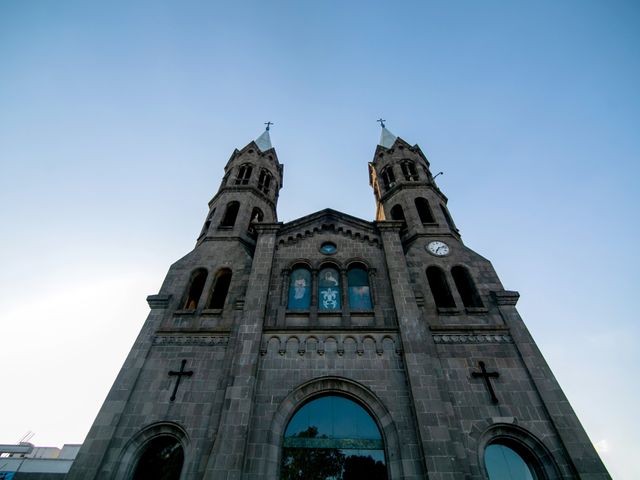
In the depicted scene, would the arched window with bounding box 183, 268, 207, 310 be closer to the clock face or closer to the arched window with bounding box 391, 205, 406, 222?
the clock face

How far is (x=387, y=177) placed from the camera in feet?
81.6

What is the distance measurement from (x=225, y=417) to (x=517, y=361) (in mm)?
10711

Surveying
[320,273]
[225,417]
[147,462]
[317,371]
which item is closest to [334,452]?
[317,371]

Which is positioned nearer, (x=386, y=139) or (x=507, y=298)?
(x=507, y=298)

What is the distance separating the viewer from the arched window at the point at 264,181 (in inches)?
966

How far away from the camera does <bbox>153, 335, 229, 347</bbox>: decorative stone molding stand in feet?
43.4

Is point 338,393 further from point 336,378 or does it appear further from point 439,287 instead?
point 439,287

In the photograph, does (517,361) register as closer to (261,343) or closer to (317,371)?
(317,371)

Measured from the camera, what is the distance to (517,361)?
12.3 m

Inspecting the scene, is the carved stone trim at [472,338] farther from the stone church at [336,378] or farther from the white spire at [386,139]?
the white spire at [386,139]

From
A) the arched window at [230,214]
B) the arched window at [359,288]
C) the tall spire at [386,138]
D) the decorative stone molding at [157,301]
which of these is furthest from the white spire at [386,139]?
the decorative stone molding at [157,301]

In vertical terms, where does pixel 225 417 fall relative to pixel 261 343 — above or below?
below

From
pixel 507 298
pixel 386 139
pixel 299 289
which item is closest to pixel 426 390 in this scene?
pixel 507 298

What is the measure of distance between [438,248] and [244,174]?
48.6 ft
